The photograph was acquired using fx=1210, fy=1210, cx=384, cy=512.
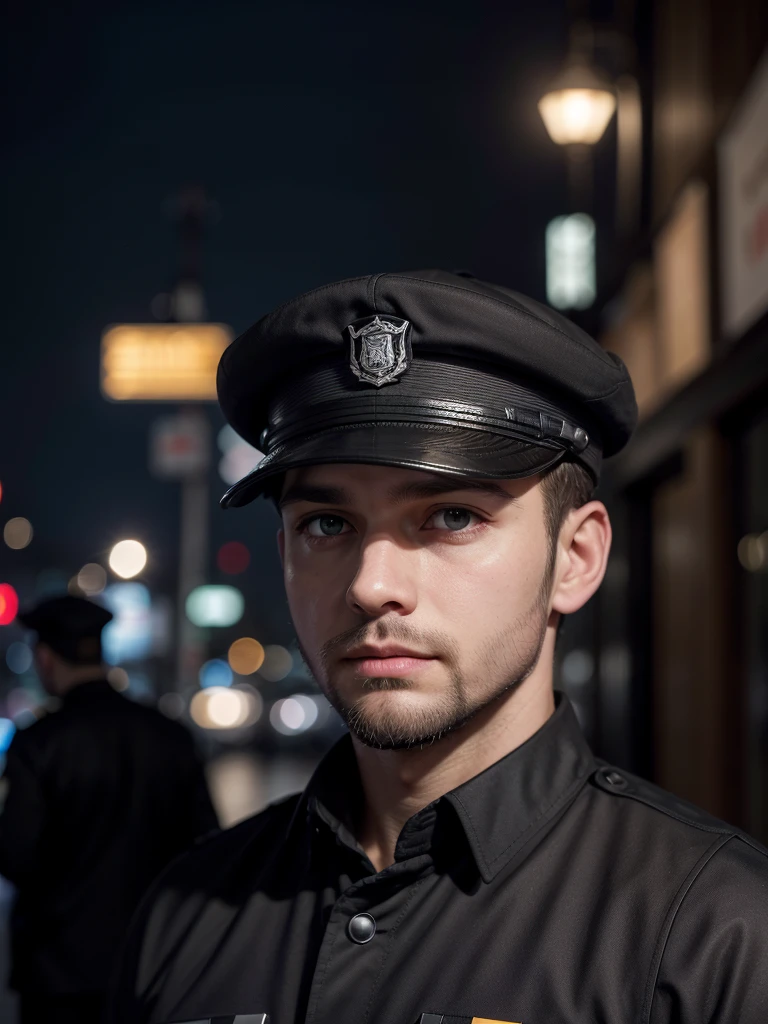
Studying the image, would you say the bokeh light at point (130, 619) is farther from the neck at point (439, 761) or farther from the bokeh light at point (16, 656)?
the neck at point (439, 761)

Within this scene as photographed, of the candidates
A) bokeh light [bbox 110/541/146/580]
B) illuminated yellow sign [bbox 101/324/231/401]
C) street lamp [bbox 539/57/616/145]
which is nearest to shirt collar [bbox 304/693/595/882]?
street lamp [bbox 539/57/616/145]

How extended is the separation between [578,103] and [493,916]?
26.9 feet

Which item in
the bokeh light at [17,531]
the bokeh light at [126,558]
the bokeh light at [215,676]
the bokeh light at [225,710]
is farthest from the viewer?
the bokeh light at [215,676]

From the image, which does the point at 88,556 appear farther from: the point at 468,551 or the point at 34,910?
the point at 468,551

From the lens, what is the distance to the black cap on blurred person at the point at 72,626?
209 inches

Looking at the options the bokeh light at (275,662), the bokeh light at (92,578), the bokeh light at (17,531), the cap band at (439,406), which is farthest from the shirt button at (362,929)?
the bokeh light at (275,662)

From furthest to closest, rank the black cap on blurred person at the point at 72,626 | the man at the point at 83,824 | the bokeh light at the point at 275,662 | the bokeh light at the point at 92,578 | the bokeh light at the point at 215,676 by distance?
the bokeh light at the point at 275,662 < the bokeh light at the point at 215,676 < the bokeh light at the point at 92,578 < the black cap on blurred person at the point at 72,626 < the man at the point at 83,824

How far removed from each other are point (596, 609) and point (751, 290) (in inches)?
245

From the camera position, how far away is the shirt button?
178cm

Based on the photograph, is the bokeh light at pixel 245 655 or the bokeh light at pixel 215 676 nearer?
the bokeh light at pixel 215 676

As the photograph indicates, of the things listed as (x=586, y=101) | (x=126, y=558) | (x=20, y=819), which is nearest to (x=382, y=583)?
(x=20, y=819)

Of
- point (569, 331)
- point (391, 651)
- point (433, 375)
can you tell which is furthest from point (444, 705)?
point (569, 331)

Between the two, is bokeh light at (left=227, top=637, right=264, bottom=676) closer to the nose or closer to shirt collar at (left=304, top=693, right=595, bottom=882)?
shirt collar at (left=304, top=693, right=595, bottom=882)

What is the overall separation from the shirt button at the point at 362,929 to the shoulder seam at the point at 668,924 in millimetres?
427
